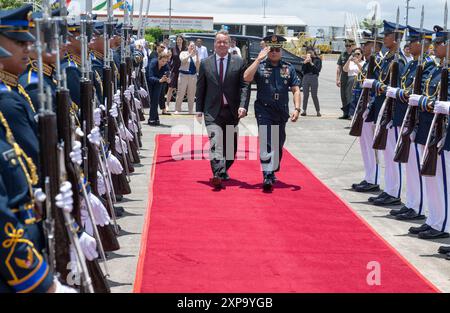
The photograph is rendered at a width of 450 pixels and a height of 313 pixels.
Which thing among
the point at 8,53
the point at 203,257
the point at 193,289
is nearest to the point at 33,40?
the point at 8,53

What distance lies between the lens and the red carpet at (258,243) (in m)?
5.67

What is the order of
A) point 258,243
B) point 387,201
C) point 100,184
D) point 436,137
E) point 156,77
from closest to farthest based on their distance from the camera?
point 100,184
point 258,243
point 436,137
point 387,201
point 156,77

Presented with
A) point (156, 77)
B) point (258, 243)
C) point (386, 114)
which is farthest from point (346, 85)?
point (258, 243)

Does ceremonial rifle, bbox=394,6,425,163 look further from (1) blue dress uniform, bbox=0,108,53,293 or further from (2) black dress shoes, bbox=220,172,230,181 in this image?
(1) blue dress uniform, bbox=0,108,53,293

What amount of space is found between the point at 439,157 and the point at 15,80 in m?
4.49

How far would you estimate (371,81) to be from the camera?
8.99 metres

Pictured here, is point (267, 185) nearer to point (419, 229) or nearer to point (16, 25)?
point (419, 229)

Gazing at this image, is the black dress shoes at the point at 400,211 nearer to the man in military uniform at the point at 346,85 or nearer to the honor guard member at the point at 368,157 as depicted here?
the honor guard member at the point at 368,157

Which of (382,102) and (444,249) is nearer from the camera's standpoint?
(444,249)

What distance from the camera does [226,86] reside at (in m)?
9.45

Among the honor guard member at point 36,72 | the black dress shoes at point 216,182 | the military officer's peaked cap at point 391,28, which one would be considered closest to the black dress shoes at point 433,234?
the military officer's peaked cap at point 391,28

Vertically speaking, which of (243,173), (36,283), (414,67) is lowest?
(243,173)

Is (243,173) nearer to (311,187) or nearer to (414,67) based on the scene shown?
(311,187)

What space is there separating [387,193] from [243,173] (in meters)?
2.23
